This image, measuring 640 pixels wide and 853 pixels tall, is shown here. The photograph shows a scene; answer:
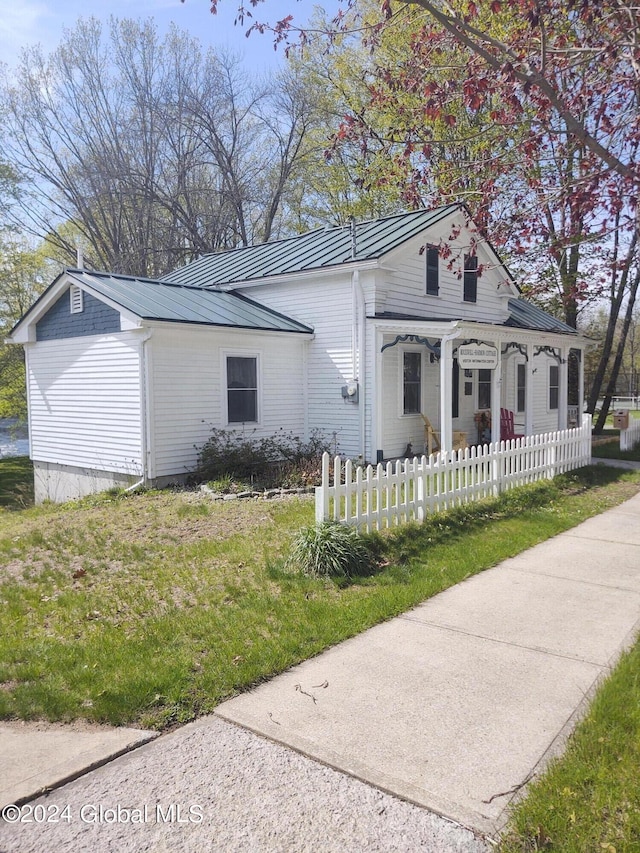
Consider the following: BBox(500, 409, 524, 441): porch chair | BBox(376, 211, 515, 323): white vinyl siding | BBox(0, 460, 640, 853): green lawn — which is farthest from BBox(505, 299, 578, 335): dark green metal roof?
BBox(0, 460, 640, 853): green lawn

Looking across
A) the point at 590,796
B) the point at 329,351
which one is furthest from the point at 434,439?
the point at 590,796

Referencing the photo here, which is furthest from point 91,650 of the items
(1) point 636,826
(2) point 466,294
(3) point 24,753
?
(2) point 466,294

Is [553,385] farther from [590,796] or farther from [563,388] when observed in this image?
[590,796]

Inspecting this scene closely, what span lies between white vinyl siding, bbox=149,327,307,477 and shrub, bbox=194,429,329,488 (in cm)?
22

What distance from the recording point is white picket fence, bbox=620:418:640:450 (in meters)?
17.6

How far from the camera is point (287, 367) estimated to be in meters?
14.8

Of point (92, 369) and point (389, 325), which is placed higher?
point (389, 325)

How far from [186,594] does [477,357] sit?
33.5 ft

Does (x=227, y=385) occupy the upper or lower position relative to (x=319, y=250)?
lower

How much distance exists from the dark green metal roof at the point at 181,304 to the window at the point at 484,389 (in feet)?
19.9

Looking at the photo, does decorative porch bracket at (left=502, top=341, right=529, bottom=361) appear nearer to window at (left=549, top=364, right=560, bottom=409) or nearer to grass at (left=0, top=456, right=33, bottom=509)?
window at (left=549, top=364, right=560, bottom=409)

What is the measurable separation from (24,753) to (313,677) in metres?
1.77

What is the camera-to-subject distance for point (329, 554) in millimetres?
6512

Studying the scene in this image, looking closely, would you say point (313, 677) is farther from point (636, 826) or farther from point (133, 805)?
point (636, 826)
